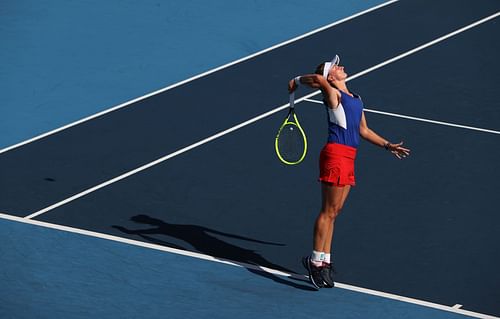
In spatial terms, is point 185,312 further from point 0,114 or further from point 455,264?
point 0,114

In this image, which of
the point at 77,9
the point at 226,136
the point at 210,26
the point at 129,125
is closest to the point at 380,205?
the point at 226,136

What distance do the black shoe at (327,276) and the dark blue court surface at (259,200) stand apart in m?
0.14

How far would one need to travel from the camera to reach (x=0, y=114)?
2066 cm

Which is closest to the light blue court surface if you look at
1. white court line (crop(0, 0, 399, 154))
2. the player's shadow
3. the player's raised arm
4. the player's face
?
the player's shadow

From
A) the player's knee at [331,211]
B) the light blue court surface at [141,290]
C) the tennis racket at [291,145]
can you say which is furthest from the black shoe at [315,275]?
the tennis racket at [291,145]

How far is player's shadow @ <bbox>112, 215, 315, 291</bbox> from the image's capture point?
15.8 metres

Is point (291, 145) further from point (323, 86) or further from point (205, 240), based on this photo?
point (205, 240)

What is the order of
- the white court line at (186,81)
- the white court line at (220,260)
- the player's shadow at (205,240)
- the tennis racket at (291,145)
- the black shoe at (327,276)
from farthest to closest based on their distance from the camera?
the white court line at (186,81), the player's shadow at (205,240), the tennis racket at (291,145), the black shoe at (327,276), the white court line at (220,260)

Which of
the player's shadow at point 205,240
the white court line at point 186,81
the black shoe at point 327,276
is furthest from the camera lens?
the white court line at point 186,81

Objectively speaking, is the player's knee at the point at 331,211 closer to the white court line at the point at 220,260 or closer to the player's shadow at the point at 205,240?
the white court line at the point at 220,260

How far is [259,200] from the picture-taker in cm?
1758

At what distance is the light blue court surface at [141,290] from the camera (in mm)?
14383

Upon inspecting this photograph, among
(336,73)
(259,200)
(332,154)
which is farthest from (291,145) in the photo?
(259,200)

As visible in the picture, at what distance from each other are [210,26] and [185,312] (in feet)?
35.0
